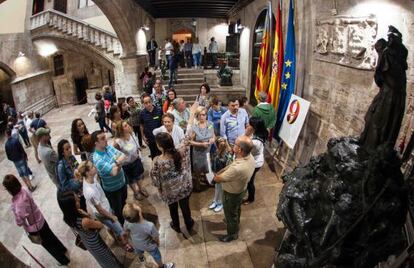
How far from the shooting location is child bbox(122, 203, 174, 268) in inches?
86.5

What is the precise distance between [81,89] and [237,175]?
51.8ft

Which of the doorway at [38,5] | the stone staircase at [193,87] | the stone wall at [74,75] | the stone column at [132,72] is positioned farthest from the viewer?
the doorway at [38,5]

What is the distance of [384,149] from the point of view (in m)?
1.60

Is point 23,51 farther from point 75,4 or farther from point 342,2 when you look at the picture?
point 342,2

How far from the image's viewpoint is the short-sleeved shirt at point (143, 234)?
2291 millimetres

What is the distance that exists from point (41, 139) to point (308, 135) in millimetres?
4196

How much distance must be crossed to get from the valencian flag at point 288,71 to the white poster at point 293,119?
0.83ft

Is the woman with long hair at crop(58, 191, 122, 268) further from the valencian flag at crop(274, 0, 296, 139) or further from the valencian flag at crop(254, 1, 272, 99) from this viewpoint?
the valencian flag at crop(254, 1, 272, 99)

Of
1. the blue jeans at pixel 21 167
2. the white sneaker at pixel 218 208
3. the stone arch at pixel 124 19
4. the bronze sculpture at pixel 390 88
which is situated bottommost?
the white sneaker at pixel 218 208

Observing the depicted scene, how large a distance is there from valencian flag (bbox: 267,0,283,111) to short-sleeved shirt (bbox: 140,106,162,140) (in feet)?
7.70

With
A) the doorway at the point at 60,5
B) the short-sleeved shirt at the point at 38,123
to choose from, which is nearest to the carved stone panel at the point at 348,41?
the short-sleeved shirt at the point at 38,123

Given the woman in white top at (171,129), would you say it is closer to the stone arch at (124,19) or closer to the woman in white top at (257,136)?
the woman in white top at (257,136)

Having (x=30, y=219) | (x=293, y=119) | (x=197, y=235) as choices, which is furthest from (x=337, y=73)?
(x=30, y=219)

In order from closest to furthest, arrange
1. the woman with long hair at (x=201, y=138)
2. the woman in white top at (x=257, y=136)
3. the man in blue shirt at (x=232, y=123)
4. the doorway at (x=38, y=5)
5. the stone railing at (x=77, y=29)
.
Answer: the woman in white top at (x=257, y=136), the woman with long hair at (x=201, y=138), the man in blue shirt at (x=232, y=123), the stone railing at (x=77, y=29), the doorway at (x=38, y=5)
